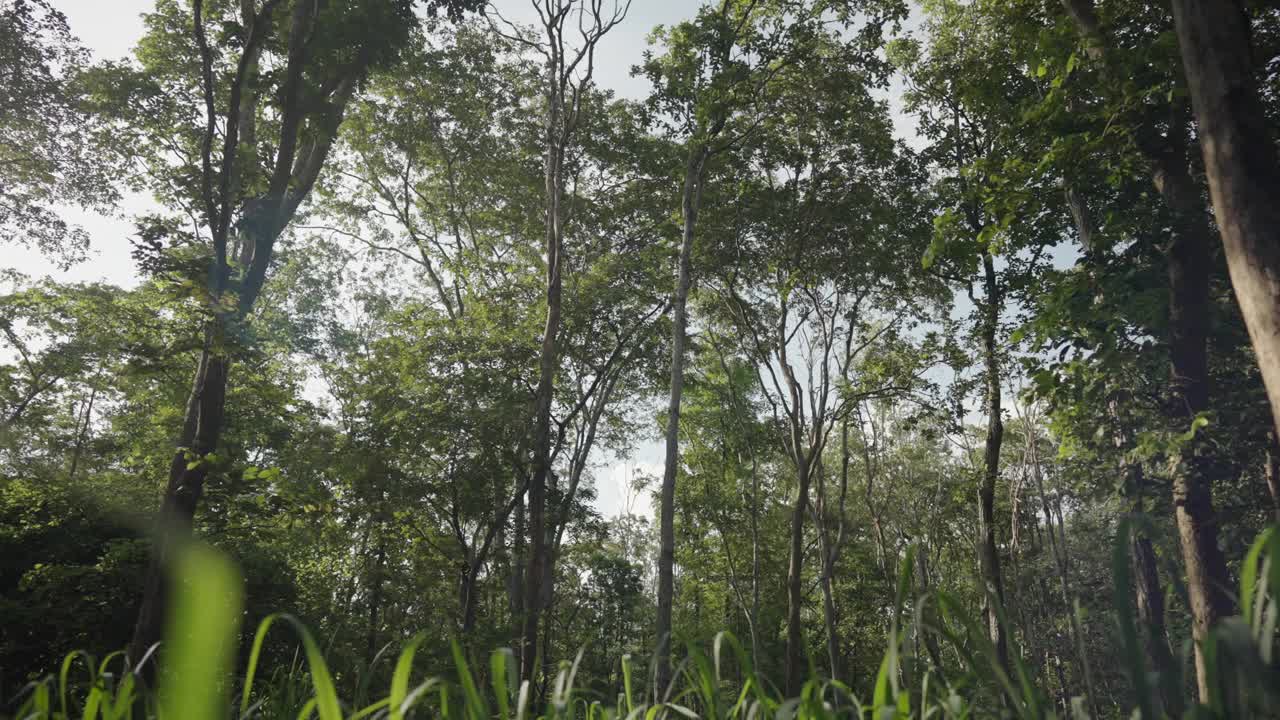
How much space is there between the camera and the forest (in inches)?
58.3

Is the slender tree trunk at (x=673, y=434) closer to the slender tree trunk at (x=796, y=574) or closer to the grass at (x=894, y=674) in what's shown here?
the slender tree trunk at (x=796, y=574)

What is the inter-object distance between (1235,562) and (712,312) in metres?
10.6

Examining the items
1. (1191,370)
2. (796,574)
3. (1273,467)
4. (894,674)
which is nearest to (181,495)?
(894,674)

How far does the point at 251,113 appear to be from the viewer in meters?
9.52

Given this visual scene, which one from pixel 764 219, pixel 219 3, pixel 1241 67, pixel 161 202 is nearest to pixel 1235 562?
pixel 1241 67

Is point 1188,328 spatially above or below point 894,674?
above

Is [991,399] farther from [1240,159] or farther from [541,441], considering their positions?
[1240,159]

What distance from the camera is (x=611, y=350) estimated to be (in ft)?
43.5

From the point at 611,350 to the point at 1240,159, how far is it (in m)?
11.3

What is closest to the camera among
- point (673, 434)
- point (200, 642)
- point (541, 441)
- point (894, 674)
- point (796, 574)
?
point (200, 642)

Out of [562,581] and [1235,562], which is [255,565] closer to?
[1235,562]

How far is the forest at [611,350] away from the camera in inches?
58.3

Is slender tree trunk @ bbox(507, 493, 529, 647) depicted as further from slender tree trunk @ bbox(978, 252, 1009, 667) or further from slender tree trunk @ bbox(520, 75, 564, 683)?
slender tree trunk @ bbox(978, 252, 1009, 667)

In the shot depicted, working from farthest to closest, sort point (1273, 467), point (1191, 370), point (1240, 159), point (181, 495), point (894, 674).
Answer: point (1273, 467), point (1191, 370), point (181, 495), point (1240, 159), point (894, 674)
